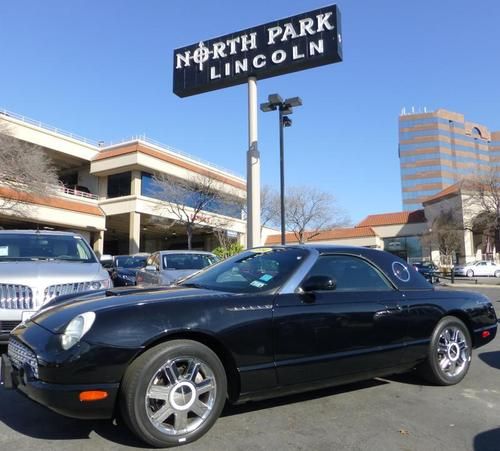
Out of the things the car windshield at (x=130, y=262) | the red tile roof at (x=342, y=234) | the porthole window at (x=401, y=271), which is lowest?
the porthole window at (x=401, y=271)

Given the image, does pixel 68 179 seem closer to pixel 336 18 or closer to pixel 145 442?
pixel 336 18

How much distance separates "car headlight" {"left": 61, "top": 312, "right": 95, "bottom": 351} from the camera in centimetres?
324

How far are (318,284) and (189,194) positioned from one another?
118 ft

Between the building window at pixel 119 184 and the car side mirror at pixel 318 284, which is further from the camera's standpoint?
the building window at pixel 119 184

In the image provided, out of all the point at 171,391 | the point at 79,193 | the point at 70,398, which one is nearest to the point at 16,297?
the point at 70,398

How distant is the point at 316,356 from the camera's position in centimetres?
403

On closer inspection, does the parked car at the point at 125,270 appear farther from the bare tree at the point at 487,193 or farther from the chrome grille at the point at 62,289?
the bare tree at the point at 487,193

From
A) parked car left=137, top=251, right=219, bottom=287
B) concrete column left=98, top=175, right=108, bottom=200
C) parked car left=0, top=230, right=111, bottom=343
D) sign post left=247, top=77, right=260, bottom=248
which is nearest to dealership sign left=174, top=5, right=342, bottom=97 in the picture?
sign post left=247, top=77, right=260, bottom=248

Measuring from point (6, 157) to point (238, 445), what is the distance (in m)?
26.7

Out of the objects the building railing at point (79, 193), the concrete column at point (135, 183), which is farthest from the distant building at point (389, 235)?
the building railing at point (79, 193)

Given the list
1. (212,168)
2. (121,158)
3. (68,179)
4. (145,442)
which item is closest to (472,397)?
(145,442)

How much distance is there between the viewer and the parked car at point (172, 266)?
10281 millimetres

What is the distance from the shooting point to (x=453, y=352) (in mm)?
5152

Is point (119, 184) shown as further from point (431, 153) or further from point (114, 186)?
point (431, 153)
